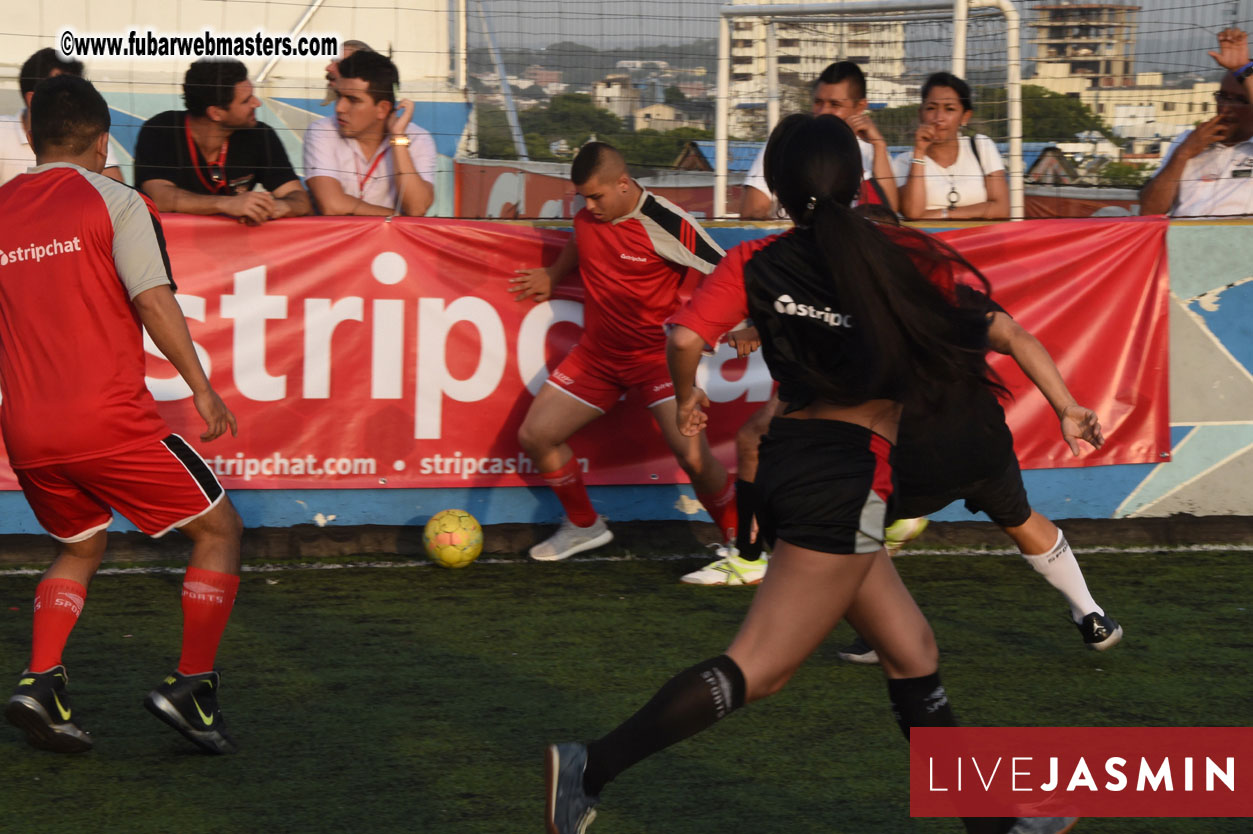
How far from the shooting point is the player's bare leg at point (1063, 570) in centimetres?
505

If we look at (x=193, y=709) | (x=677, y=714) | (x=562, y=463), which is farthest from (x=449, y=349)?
(x=677, y=714)

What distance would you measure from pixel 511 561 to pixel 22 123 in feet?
10.4

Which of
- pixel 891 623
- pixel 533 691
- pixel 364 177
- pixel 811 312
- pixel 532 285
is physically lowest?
pixel 533 691

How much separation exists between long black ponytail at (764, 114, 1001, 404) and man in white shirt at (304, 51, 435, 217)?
170 inches

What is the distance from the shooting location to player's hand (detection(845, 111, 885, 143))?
23.8 feet

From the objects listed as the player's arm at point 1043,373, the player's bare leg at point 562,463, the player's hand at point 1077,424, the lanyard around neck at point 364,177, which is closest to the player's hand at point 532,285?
the player's bare leg at point 562,463

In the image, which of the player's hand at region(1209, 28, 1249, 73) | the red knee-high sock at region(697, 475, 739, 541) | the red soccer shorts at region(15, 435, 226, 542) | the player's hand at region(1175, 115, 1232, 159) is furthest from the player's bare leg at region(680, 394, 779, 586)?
the player's hand at region(1209, 28, 1249, 73)

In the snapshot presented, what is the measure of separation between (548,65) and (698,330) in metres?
4.53

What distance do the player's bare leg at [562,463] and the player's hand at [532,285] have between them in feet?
1.62

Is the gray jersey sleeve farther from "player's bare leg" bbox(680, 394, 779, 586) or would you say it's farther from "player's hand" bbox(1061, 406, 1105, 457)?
"player's hand" bbox(1061, 406, 1105, 457)

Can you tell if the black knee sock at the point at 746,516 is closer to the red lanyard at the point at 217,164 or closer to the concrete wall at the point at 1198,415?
the concrete wall at the point at 1198,415

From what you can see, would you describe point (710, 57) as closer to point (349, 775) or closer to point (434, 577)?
point (434, 577)

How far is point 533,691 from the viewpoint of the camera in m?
4.85

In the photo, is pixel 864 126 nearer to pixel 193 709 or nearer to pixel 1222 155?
pixel 1222 155
